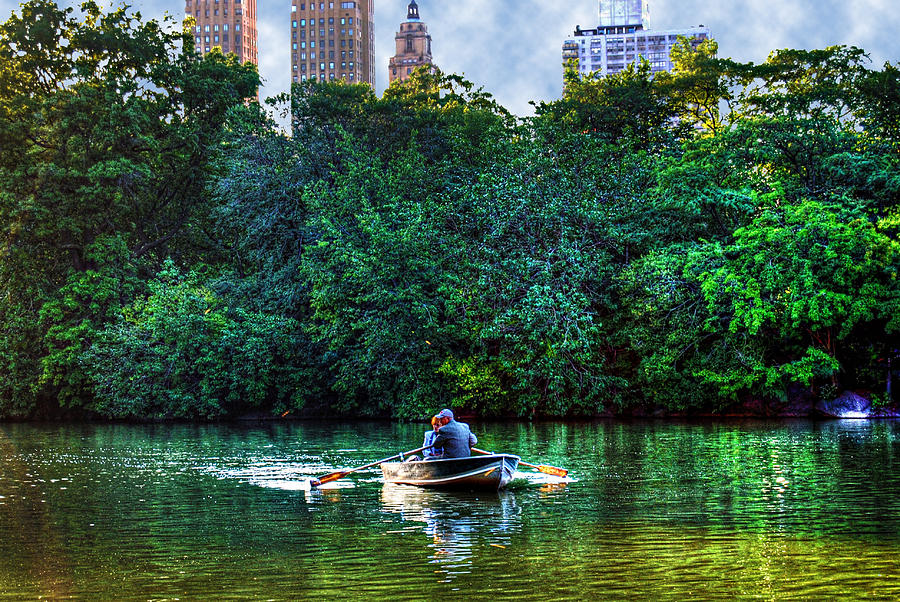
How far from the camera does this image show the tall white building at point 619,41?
17900 centimetres

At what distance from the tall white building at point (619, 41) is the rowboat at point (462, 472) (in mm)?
166540

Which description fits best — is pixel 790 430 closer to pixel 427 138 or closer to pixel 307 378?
pixel 307 378

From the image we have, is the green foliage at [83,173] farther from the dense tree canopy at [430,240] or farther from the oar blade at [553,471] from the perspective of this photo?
the oar blade at [553,471]

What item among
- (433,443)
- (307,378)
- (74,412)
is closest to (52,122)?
(74,412)

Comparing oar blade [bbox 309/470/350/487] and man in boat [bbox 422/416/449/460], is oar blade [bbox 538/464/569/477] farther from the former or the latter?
oar blade [bbox 309/470/350/487]

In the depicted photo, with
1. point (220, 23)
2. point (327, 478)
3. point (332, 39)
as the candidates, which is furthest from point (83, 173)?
point (220, 23)

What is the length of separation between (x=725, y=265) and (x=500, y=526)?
75.2ft

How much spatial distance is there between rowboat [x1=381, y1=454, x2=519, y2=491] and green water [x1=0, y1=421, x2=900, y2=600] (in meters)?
0.35

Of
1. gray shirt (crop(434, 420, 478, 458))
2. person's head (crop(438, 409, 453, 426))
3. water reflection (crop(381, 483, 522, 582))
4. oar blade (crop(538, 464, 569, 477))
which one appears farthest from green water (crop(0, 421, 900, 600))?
person's head (crop(438, 409, 453, 426))

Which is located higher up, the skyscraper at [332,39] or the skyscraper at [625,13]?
the skyscraper at [625,13]

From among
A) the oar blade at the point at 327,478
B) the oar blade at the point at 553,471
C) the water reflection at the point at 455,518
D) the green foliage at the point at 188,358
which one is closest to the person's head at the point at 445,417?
the water reflection at the point at 455,518

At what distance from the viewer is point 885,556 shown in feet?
34.9

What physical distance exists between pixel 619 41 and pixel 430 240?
504 feet

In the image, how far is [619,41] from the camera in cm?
18138
